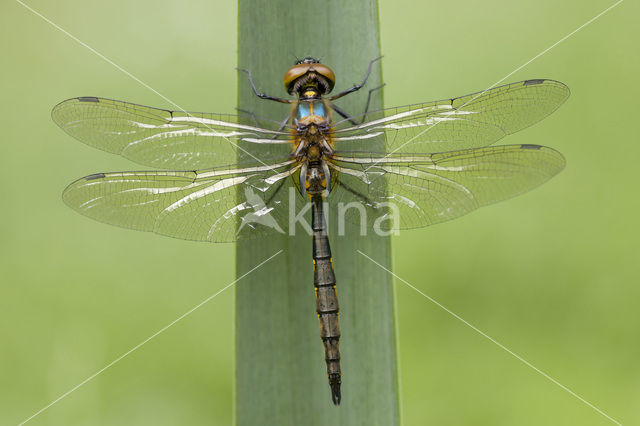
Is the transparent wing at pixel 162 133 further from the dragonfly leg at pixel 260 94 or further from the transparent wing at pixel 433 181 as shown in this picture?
the transparent wing at pixel 433 181

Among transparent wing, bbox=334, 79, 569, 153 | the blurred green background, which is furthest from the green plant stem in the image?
the blurred green background

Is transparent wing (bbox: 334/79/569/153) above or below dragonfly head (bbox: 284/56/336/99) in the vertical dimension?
below

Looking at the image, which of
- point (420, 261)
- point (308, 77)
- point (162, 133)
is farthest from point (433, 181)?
point (162, 133)

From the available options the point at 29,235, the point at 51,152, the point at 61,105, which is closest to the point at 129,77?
the point at 51,152

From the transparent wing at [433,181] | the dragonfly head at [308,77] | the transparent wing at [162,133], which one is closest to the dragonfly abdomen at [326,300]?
the transparent wing at [433,181]

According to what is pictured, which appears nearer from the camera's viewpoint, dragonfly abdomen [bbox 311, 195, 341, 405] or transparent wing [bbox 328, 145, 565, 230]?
dragonfly abdomen [bbox 311, 195, 341, 405]

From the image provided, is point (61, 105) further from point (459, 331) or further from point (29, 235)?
point (459, 331)

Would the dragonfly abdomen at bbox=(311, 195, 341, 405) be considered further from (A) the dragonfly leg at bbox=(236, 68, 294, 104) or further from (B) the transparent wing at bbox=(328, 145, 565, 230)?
(A) the dragonfly leg at bbox=(236, 68, 294, 104)

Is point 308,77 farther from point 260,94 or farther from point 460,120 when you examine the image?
point 460,120
